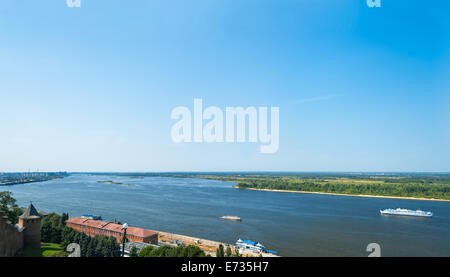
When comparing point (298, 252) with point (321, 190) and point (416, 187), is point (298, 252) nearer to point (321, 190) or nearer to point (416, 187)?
point (321, 190)

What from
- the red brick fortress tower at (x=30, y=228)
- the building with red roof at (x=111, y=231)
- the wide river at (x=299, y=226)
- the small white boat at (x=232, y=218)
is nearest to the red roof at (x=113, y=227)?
the building with red roof at (x=111, y=231)

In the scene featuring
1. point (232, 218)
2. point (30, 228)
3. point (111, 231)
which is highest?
point (30, 228)

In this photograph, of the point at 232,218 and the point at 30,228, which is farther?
the point at 232,218

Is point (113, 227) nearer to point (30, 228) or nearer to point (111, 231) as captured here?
point (111, 231)

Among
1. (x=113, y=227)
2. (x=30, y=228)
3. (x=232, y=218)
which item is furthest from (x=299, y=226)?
(x=30, y=228)

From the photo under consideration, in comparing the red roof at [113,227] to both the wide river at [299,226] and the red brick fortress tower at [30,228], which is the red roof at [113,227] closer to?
the wide river at [299,226]

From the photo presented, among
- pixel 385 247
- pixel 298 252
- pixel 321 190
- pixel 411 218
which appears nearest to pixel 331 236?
pixel 385 247

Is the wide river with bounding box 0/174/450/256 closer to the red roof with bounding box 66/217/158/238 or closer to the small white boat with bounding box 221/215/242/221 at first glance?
→ the small white boat with bounding box 221/215/242/221

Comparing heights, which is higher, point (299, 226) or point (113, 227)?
point (113, 227)

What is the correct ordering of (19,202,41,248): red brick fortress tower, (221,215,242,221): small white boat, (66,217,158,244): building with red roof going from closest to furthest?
(19,202,41,248): red brick fortress tower → (66,217,158,244): building with red roof → (221,215,242,221): small white boat

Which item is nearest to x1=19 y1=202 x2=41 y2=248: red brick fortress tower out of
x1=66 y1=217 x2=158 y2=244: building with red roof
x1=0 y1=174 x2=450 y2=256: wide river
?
x1=66 y1=217 x2=158 y2=244: building with red roof
